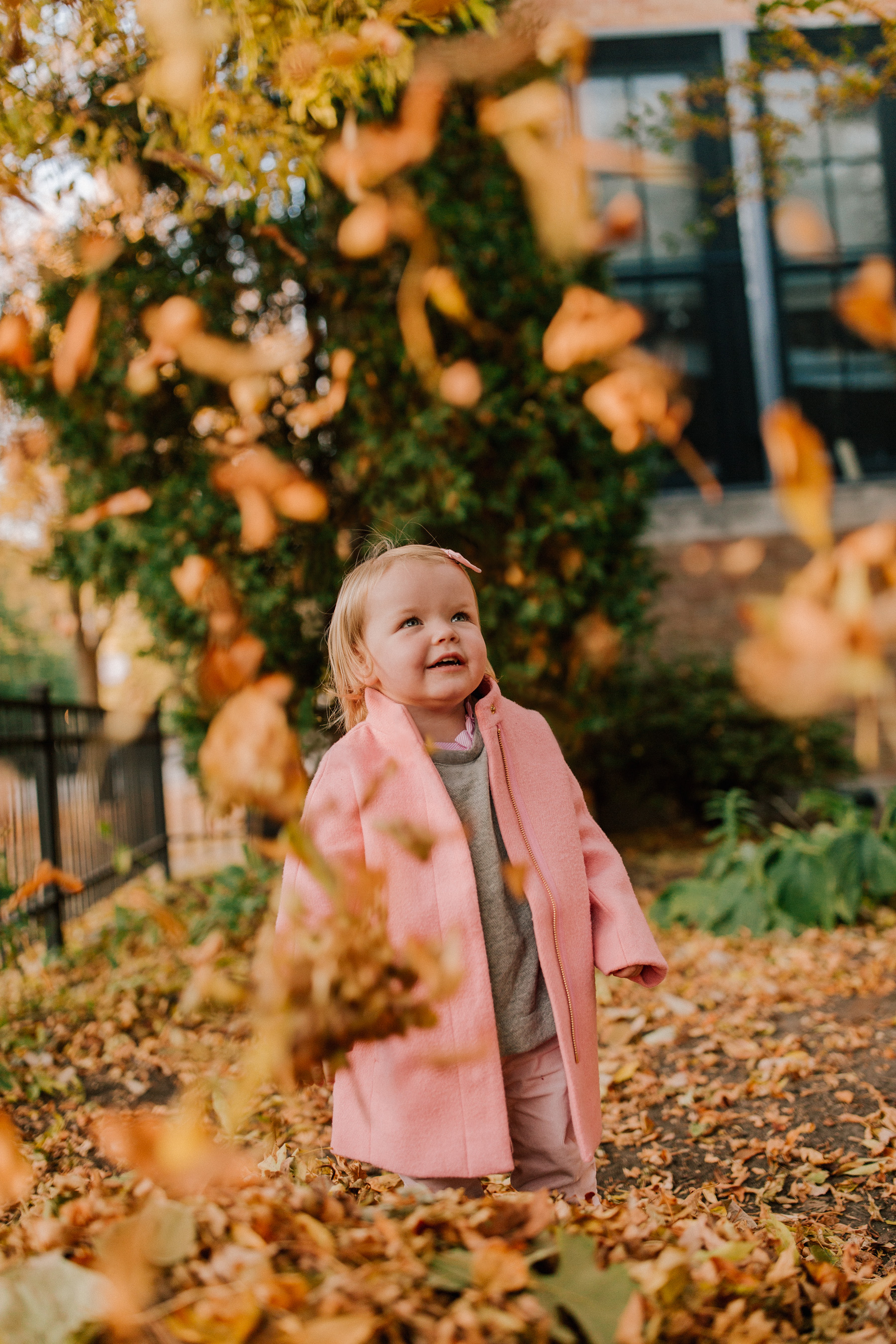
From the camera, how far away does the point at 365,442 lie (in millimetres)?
4379

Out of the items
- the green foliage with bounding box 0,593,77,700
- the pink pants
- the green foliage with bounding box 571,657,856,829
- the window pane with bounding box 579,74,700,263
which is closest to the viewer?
the pink pants

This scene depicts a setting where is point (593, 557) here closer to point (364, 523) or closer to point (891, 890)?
point (364, 523)

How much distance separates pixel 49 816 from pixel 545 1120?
11.1ft

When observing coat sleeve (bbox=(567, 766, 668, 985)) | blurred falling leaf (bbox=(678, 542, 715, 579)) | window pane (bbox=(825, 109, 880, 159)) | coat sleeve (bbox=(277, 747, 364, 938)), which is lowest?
coat sleeve (bbox=(567, 766, 668, 985))

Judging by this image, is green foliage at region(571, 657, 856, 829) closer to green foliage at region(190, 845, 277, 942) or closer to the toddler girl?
green foliage at region(190, 845, 277, 942)

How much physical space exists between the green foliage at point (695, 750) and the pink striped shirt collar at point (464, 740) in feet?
13.6

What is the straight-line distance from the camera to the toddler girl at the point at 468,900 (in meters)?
1.55

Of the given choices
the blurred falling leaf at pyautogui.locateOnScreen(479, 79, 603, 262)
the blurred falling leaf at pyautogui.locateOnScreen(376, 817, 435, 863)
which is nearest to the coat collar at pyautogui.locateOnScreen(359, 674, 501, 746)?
the blurred falling leaf at pyautogui.locateOnScreen(376, 817, 435, 863)

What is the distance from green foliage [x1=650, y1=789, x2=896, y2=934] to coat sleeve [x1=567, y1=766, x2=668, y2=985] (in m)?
2.40

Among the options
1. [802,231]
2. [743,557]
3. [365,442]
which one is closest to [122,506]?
[365,442]

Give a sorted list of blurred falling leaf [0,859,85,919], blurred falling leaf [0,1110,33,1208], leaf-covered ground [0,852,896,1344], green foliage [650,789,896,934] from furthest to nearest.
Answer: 1. green foliage [650,789,896,934]
2. blurred falling leaf [0,859,85,919]
3. blurred falling leaf [0,1110,33,1208]
4. leaf-covered ground [0,852,896,1344]

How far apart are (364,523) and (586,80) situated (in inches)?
196

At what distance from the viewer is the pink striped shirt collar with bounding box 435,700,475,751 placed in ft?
5.77

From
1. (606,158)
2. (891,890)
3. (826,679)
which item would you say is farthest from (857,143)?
(891,890)
